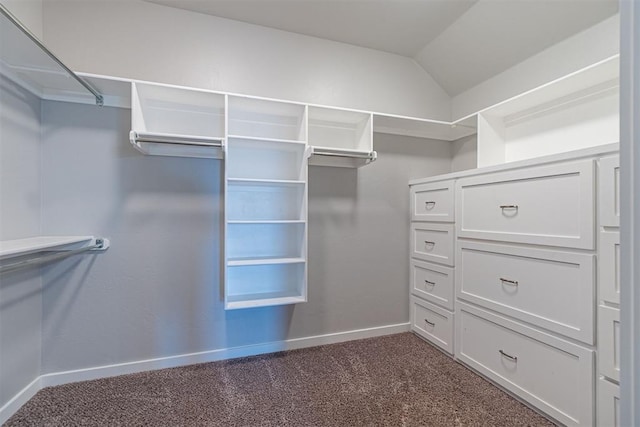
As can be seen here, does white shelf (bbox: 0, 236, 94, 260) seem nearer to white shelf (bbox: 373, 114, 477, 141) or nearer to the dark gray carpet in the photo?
the dark gray carpet

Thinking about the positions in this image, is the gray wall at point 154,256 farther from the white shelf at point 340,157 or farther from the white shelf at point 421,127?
the white shelf at point 421,127

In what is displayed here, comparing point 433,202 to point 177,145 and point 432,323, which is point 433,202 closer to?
point 432,323

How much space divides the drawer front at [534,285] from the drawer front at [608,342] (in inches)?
1.3

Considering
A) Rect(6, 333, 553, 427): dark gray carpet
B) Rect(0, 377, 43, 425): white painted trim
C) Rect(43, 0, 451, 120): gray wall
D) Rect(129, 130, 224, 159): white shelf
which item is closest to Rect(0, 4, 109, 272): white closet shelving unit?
Rect(43, 0, 451, 120): gray wall

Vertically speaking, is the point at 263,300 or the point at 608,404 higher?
the point at 263,300

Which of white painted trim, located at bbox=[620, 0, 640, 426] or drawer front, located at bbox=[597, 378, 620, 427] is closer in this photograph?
white painted trim, located at bbox=[620, 0, 640, 426]

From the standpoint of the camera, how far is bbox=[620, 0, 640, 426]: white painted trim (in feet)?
1.46

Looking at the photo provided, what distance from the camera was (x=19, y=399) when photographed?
1.51 metres

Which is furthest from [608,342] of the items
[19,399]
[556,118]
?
[19,399]

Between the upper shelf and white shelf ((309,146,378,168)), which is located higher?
the upper shelf

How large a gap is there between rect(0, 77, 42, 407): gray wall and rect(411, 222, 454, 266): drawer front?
247 centimetres

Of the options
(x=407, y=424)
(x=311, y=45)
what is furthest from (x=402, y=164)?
(x=407, y=424)

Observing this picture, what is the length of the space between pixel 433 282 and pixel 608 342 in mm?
1045

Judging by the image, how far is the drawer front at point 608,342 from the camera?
3.88 ft
